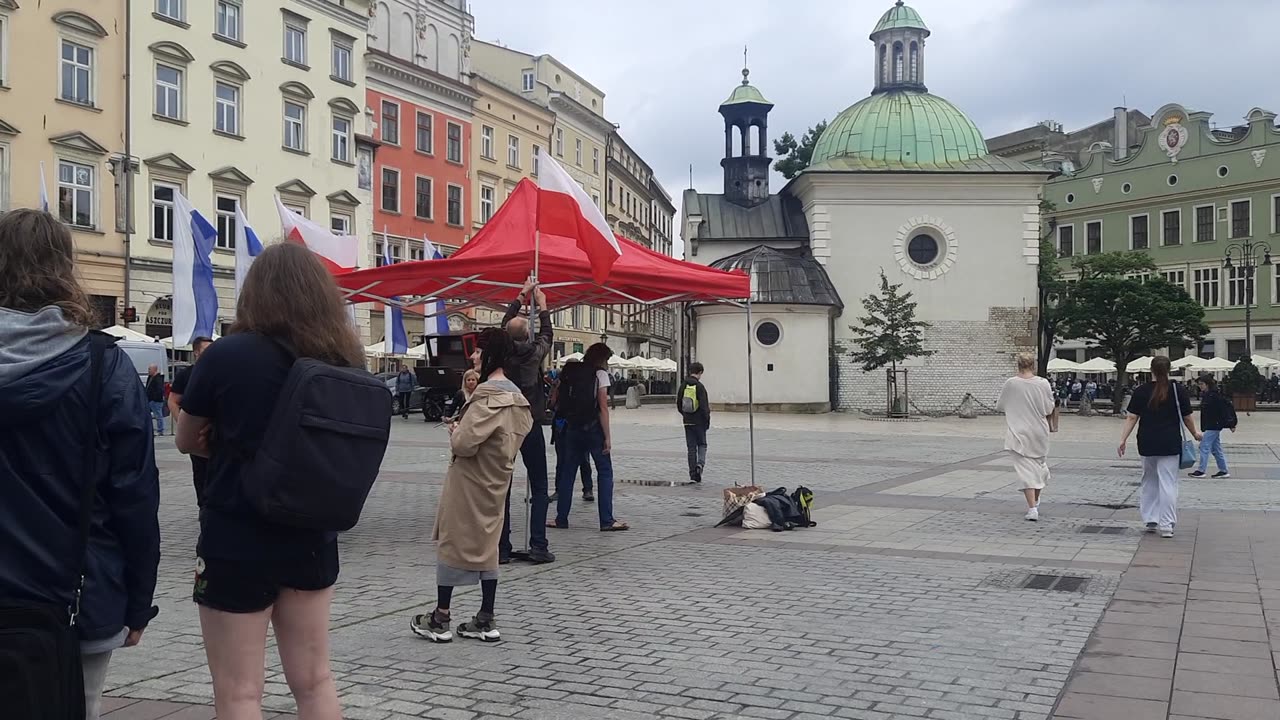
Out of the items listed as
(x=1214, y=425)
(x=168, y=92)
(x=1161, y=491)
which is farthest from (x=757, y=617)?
(x=168, y=92)

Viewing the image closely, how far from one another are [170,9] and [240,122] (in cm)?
405

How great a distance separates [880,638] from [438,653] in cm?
238

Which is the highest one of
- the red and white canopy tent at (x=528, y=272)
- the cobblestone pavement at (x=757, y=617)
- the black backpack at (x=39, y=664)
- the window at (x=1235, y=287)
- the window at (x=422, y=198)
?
the window at (x=422, y=198)

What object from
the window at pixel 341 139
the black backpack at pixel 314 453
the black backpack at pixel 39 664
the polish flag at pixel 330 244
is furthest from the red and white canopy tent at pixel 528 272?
the window at pixel 341 139

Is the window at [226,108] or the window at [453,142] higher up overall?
the window at [453,142]

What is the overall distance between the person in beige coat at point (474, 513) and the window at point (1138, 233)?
66055mm

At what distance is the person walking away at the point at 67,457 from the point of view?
256 centimetres

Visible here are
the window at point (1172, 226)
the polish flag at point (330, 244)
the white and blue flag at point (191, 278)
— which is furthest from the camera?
the window at point (1172, 226)

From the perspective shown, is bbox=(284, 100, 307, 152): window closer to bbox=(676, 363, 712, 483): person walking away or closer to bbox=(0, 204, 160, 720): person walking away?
bbox=(676, 363, 712, 483): person walking away

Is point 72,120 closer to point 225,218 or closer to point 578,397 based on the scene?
point 225,218

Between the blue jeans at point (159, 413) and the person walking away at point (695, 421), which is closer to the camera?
the person walking away at point (695, 421)

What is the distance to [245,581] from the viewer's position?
3.16 metres

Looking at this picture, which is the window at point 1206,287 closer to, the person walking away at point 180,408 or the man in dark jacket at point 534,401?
the man in dark jacket at point 534,401

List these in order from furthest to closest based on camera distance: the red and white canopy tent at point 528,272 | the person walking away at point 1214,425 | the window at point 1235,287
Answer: the window at point 1235,287 → the person walking away at point 1214,425 → the red and white canopy tent at point 528,272
